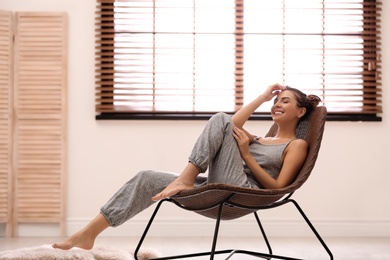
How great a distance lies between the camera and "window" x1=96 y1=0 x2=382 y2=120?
4.95 metres

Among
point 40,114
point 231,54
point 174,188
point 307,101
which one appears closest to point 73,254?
point 174,188

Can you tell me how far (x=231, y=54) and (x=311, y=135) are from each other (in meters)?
1.93

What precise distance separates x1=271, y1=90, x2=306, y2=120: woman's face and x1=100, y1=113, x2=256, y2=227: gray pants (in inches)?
13.7

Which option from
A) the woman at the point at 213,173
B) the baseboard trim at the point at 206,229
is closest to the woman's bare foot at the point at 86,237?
the woman at the point at 213,173

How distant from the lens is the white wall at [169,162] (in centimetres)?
487

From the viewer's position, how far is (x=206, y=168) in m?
3.04

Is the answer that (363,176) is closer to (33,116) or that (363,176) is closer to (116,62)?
(116,62)

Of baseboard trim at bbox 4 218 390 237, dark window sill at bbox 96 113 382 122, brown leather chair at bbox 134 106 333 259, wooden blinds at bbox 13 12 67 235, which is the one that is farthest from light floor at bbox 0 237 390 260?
dark window sill at bbox 96 113 382 122

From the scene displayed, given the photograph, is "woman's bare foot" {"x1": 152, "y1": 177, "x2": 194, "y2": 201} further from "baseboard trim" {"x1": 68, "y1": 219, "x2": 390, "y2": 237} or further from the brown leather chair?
"baseboard trim" {"x1": 68, "y1": 219, "x2": 390, "y2": 237}

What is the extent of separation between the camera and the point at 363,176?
4.95 metres

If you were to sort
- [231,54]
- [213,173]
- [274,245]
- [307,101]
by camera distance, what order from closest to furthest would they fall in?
1. [213,173]
2. [307,101]
3. [274,245]
4. [231,54]

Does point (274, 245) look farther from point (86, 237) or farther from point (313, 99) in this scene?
point (86, 237)

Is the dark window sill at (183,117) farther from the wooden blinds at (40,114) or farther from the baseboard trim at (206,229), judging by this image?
the baseboard trim at (206,229)

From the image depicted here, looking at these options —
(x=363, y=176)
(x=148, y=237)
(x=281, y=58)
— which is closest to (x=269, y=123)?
(x=281, y=58)
